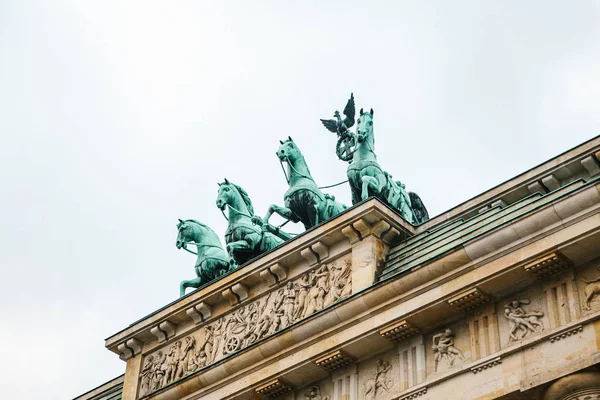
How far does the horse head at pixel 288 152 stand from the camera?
2903 centimetres

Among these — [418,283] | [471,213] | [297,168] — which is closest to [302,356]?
[418,283]

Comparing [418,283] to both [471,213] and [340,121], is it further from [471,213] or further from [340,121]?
[340,121]

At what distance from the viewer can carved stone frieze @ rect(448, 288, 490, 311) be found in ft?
69.0

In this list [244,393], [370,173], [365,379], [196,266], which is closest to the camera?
[365,379]

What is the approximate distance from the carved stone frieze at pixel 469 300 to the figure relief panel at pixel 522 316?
354 millimetres

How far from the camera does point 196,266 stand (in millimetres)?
29484

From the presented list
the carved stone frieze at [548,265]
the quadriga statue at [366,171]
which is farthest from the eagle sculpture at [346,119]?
the carved stone frieze at [548,265]

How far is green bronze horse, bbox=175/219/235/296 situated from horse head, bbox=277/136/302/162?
277 centimetres

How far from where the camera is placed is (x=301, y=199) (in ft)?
92.1

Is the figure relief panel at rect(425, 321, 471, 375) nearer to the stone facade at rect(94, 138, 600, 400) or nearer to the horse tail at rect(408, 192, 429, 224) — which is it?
the stone facade at rect(94, 138, 600, 400)

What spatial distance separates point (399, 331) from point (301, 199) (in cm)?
680

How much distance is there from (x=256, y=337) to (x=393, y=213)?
147 inches

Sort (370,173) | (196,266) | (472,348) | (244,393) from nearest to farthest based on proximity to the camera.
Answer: (472,348)
(244,393)
(370,173)
(196,266)

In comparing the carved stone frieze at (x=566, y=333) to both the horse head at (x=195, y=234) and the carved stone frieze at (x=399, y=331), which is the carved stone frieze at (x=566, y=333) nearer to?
the carved stone frieze at (x=399, y=331)
